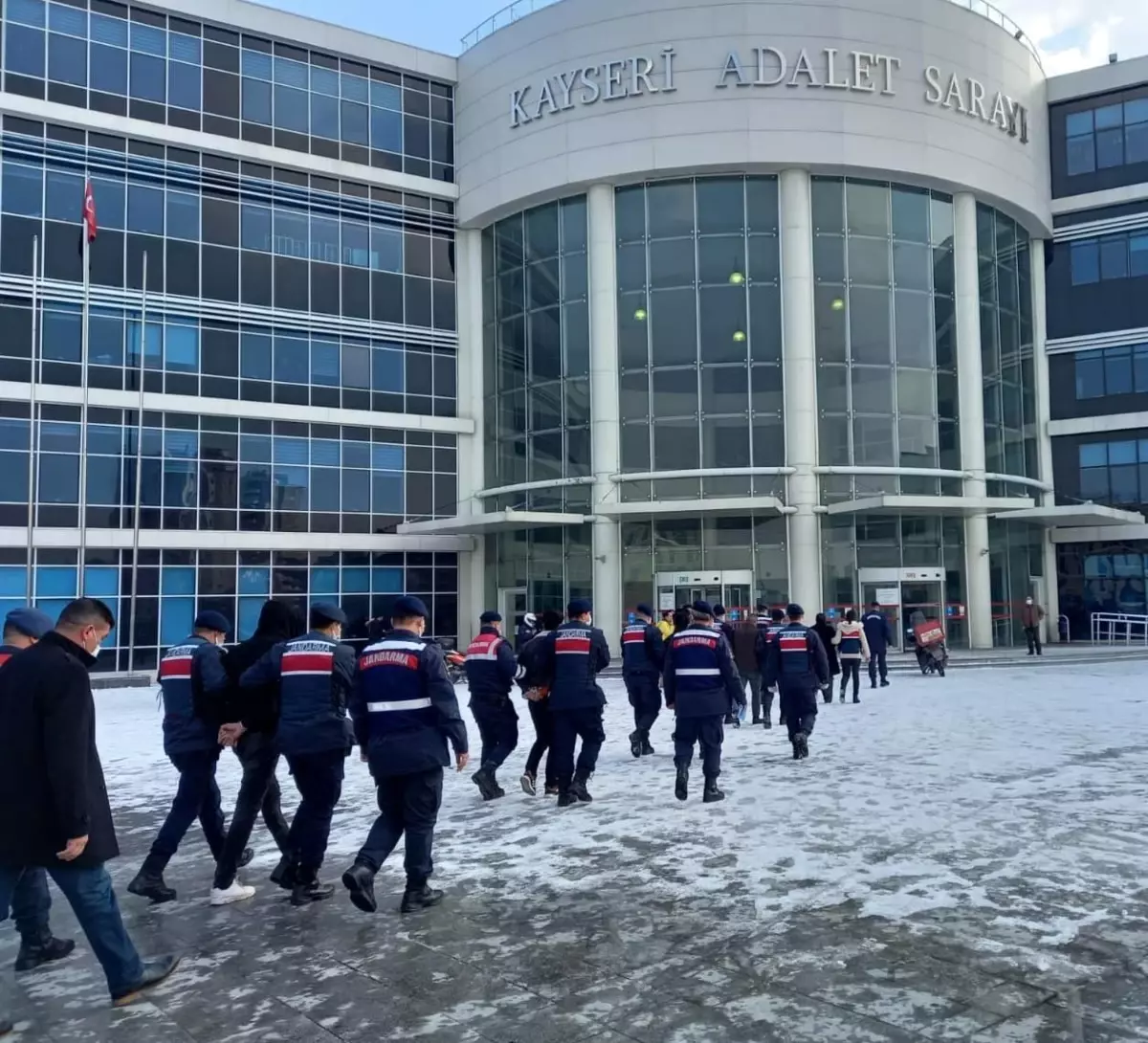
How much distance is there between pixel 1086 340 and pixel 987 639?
477 inches

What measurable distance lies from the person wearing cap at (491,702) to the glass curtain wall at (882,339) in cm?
2292

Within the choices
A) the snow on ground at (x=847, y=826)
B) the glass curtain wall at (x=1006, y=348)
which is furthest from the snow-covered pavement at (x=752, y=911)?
the glass curtain wall at (x=1006, y=348)

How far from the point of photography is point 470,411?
1435 inches

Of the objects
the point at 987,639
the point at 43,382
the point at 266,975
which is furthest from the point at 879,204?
the point at 266,975

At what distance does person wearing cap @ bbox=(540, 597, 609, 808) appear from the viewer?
31.2 ft

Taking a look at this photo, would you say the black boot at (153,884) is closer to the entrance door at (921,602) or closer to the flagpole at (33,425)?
the flagpole at (33,425)

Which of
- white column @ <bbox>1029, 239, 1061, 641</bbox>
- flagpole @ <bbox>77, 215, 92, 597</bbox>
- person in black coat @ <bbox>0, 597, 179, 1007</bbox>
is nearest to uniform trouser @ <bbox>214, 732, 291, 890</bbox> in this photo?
person in black coat @ <bbox>0, 597, 179, 1007</bbox>

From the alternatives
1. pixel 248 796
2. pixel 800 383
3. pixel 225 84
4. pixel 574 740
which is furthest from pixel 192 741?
pixel 225 84

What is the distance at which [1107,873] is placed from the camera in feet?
21.9

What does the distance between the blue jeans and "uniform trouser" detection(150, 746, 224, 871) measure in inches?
76.2

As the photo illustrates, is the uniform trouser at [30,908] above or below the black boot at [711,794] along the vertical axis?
above

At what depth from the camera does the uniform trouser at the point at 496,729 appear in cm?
1005

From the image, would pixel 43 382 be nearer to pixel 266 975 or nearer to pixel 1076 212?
pixel 266 975

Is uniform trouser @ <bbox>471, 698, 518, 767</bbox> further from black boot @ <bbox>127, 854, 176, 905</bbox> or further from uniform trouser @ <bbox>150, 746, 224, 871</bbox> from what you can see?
black boot @ <bbox>127, 854, 176, 905</bbox>
